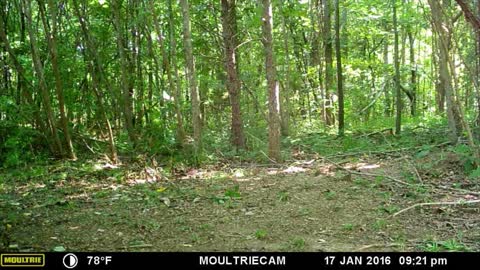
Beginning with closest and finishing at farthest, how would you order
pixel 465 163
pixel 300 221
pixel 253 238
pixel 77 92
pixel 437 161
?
1. pixel 253 238
2. pixel 300 221
3. pixel 465 163
4. pixel 437 161
5. pixel 77 92

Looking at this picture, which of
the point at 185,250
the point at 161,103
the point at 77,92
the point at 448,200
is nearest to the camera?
Answer: the point at 185,250

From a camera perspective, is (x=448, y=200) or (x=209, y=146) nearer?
(x=448, y=200)

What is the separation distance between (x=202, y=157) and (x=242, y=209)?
147 inches

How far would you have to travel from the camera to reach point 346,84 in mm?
25656

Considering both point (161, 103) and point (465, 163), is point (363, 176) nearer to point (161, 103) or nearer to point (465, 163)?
point (465, 163)

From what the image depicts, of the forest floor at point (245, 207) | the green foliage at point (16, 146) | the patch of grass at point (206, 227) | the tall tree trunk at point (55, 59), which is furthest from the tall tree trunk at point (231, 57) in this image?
the patch of grass at point (206, 227)

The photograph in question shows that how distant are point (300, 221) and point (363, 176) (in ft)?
10.0

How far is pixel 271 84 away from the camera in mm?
10609

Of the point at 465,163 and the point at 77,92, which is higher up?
the point at 77,92

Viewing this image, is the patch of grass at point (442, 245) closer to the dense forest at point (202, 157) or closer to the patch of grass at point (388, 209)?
the dense forest at point (202, 157)

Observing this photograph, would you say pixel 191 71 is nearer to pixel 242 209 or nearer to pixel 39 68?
pixel 39 68

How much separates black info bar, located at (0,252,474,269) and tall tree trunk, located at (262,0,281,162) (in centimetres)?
588

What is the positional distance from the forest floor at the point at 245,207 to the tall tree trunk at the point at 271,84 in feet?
1.63

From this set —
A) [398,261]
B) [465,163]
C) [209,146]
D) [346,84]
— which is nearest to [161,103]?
[209,146]
